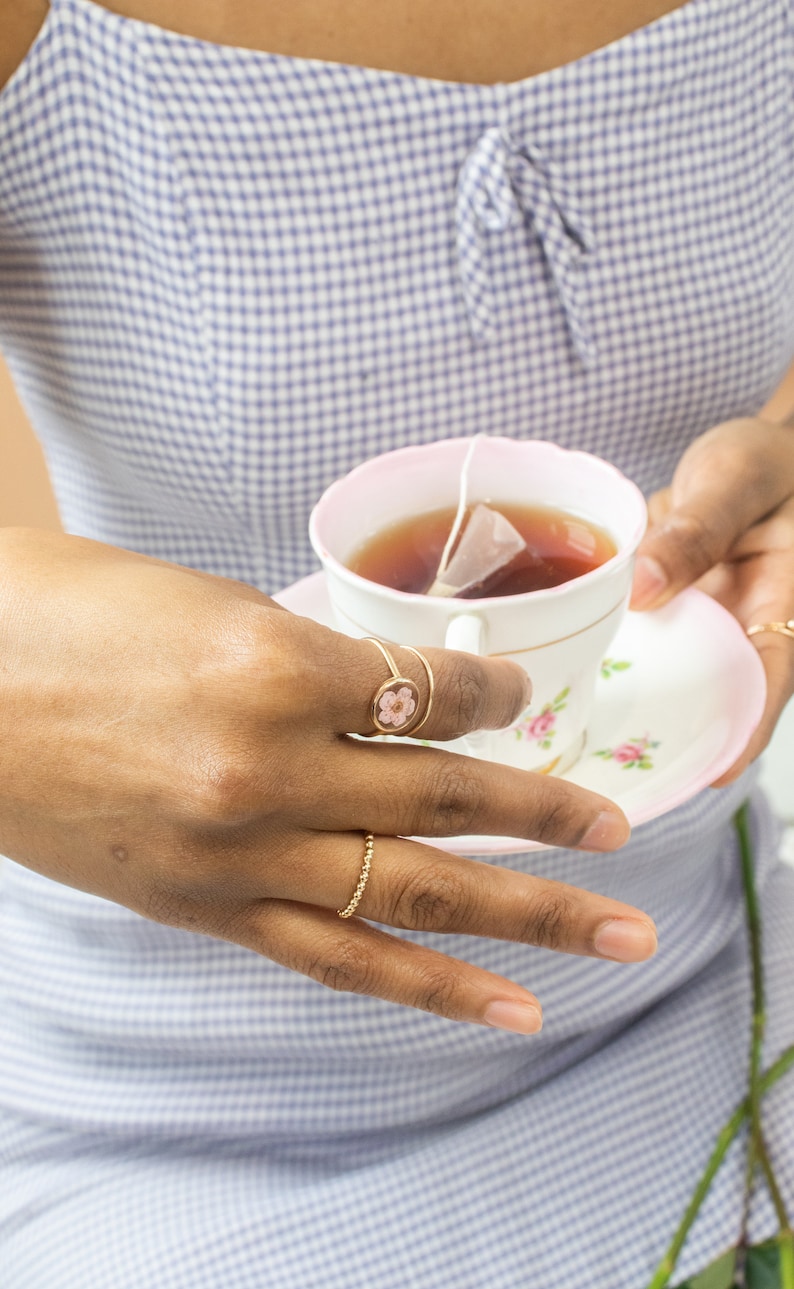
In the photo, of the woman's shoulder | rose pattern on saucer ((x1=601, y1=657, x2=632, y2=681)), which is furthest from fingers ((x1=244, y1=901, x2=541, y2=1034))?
the woman's shoulder

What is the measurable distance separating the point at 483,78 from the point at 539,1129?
717 mm

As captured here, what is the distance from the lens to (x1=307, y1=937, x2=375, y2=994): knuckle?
0.48 meters

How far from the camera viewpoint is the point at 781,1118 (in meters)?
0.72

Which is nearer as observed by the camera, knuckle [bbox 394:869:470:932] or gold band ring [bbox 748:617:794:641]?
knuckle [bbox 394:869:470:932]

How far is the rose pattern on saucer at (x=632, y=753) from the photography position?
23.7 inches

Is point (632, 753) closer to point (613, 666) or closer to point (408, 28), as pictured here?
point (613, 666)

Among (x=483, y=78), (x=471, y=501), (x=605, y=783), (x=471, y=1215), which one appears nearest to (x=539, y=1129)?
(x=471, y=1215)

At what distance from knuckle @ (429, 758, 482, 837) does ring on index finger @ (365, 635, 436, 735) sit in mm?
25

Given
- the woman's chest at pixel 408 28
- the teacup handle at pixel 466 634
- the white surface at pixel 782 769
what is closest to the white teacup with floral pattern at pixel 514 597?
the teacup handle at pixel 466 634

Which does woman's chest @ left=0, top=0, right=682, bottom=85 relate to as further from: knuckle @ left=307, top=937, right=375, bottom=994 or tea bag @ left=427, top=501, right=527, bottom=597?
knuckle @ left=307, top=937, right=375, bottom=994

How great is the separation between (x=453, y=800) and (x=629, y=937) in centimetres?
11

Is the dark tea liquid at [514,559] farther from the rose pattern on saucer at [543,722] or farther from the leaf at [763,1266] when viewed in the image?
the leaf at [763,1266]

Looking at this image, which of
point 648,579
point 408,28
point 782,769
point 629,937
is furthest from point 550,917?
point 782,769

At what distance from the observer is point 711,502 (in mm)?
692
